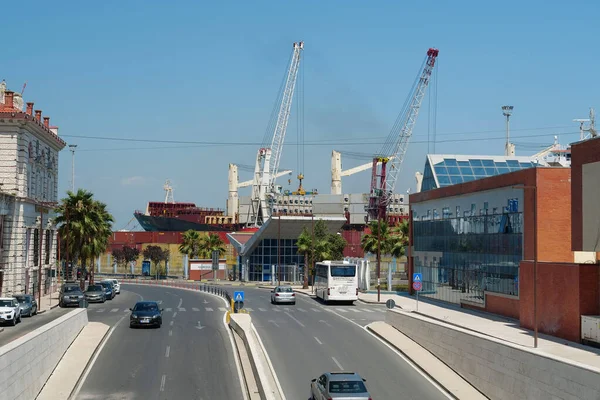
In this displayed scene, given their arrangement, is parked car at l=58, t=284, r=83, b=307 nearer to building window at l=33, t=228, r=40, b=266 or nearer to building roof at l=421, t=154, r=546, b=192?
building window at l=33, t=228, r=40, b=266

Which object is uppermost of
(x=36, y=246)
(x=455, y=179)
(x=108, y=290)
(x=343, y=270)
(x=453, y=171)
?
(x=453, y=171)

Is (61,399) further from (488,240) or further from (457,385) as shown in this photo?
(488,240)

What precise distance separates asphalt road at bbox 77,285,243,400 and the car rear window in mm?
4667

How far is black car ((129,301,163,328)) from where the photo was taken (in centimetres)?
4322

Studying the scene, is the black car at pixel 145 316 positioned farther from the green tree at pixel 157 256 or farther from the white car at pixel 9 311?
the green tree at pixel 157 256

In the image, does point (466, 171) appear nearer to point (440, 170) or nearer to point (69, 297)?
point (440, 170)

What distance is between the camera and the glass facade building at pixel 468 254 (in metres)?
47.4

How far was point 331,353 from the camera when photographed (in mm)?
35812

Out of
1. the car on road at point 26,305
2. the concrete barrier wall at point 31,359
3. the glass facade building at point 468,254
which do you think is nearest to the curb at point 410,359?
the glass facade building at point 468,254

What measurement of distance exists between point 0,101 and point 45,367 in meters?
43.2

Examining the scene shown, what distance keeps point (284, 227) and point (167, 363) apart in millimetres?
74313

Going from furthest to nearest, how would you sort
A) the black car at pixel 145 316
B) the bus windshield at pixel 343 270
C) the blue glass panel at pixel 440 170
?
1. the blue glass panel at pixel 440 170
2. the bus windshield at pixel 343 270
3. the black car at pixel 145 316

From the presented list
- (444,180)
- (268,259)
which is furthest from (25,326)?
(268,259)

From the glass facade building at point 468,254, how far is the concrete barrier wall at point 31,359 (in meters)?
27.4
